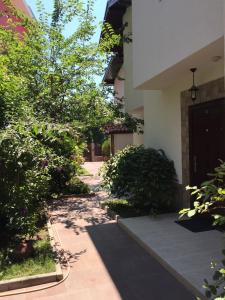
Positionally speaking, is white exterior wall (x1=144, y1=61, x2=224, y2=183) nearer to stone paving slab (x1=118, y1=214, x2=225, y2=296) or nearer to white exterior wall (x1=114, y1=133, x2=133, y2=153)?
stone paving slab (x1=118, y1=214, x2=225, y2=296)

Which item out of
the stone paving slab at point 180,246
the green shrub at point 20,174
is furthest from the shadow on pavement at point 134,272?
the green shrub at point 20,174

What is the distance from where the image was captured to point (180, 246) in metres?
5.41

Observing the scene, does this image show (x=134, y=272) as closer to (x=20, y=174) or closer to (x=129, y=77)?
(x=20, y=174)

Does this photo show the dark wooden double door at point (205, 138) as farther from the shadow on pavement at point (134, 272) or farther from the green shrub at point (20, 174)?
the green shrub at point (20, 174)

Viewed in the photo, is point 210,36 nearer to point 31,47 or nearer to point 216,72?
point 216,72

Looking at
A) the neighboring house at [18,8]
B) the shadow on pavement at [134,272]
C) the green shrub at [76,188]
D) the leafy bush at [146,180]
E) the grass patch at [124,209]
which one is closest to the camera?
the shadow on pavement at [134,272]

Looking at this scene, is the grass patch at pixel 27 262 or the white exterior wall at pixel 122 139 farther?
the white exterior wall at pixel 122 139

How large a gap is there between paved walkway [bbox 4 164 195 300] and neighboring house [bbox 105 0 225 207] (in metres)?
2.30

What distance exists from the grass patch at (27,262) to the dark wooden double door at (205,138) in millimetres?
3629

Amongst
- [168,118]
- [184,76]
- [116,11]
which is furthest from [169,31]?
[116,11]

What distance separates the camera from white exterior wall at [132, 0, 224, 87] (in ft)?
15.2

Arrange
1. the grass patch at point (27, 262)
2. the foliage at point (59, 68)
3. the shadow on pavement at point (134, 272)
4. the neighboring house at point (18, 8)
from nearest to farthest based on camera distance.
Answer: the shadow on pavement at point (134, 272)
the grass patch at point (27, 262)
the foliage at point (59, 68)
the neighboring house at point (18, 8)

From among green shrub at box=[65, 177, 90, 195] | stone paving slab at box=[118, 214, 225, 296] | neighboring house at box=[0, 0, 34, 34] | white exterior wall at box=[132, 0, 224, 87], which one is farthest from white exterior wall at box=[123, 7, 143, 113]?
stone paving slab at box=[118, 214, 225, 296]

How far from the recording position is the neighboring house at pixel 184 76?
16.4ft
